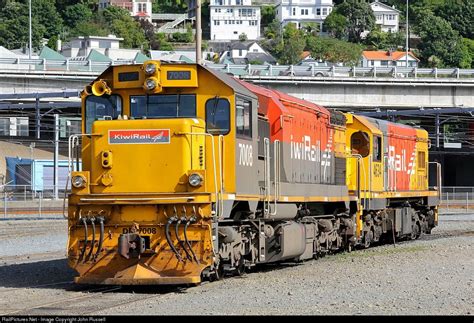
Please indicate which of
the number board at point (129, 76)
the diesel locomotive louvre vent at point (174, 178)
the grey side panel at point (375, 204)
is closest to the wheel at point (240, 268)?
the diesel locomotive louvre vent at point (174, 178)

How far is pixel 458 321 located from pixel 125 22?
17443 cm

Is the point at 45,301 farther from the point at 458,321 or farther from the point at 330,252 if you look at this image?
the point at 330,252

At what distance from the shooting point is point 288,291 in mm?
15719

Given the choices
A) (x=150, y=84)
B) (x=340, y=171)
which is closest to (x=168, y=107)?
(x=150, y=84)

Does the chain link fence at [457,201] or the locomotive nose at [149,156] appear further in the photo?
the chain link fence at [457,201]

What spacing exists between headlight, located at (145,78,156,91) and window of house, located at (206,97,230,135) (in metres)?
0.96

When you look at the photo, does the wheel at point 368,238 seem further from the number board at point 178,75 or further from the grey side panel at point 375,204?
the number board at point 178,75

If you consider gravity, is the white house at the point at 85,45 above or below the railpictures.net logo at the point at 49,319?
above

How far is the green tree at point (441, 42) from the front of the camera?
170 m

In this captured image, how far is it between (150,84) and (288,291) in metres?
4.20

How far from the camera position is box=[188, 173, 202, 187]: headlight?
16062mm

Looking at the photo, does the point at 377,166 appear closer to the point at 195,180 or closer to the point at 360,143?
the point at 360,143

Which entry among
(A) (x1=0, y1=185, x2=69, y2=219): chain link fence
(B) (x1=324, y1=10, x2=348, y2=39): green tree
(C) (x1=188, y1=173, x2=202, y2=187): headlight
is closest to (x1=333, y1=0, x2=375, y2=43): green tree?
(B) (x1=324, y1=10, x2=348, y2=39): green tree

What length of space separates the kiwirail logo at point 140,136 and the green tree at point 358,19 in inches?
7020
